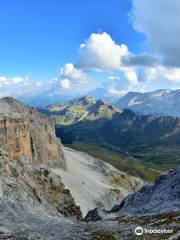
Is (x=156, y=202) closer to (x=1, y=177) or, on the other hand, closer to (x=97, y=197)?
(x=1, y=177)

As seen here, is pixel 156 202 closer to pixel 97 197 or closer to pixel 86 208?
pixel 86 208

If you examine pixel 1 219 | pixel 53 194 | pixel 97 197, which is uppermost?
pixel 1 219

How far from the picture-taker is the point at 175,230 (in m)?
54.3

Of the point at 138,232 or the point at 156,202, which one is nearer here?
the point at 138,232

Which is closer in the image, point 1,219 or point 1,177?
point 1,219

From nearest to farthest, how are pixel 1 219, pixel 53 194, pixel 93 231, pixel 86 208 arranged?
1. pixel 93 231
2. pixel 1 219
3. pixel 53 194
4. pixel 86 208

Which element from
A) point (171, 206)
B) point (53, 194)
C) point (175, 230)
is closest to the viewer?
point (175, 230)

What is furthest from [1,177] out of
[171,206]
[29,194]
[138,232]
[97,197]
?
[97,197]

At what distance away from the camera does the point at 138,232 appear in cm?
5653

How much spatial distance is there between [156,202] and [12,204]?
2924cm

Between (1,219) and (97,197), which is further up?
(1,219)

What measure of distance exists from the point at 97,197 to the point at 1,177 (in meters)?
107

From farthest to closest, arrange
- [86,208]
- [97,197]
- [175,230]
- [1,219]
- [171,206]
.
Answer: [97,197], [86,208], [171,206], [1,219], [175,230]

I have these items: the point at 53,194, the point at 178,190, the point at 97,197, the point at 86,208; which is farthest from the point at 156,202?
the point at 97,197
